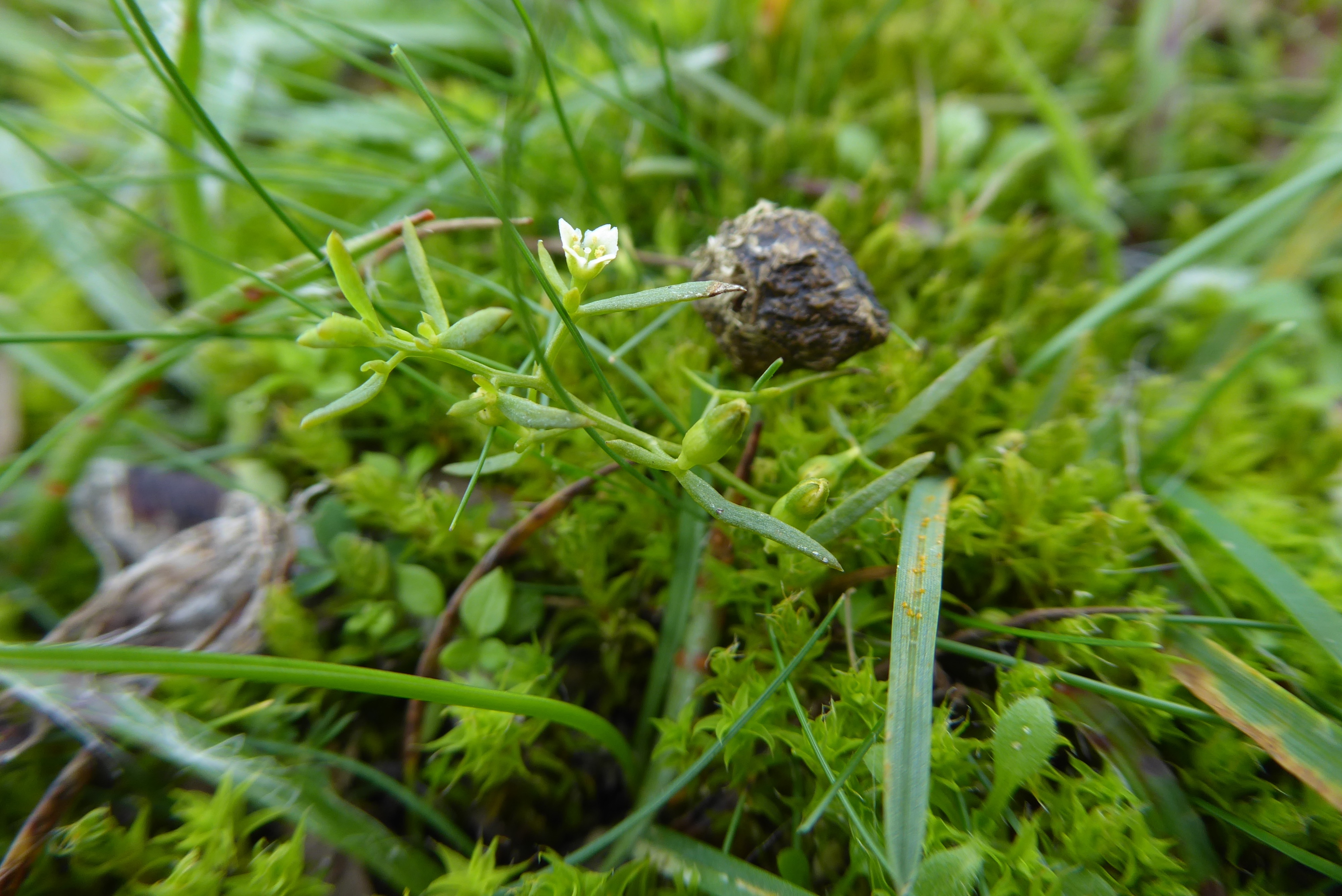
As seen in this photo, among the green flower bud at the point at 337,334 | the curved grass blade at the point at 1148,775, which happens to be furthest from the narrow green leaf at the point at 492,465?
the curved grass blade at the point at 1148,775

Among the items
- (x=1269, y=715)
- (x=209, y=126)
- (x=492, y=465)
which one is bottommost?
(x=1269, y=715)

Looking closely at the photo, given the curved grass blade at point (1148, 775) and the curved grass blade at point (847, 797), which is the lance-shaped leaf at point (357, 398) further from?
the curved grass blade at point (1148, 775)

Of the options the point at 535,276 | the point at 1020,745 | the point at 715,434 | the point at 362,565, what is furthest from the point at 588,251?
the point at 1020,745

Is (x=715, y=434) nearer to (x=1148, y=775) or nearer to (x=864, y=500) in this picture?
(x=864, y=500)

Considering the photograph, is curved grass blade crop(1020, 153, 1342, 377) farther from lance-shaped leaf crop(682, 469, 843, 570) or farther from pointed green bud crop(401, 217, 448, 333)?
pointed green bud crop(401, 217, 448, 333)

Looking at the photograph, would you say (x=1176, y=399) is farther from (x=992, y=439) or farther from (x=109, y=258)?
(x=109, y=258)

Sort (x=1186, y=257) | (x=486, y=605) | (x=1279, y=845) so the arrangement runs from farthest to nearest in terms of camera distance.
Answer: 1. (x=1186, y=257)
2. (x=486, y=605)
3. (x=1279, y=845)
